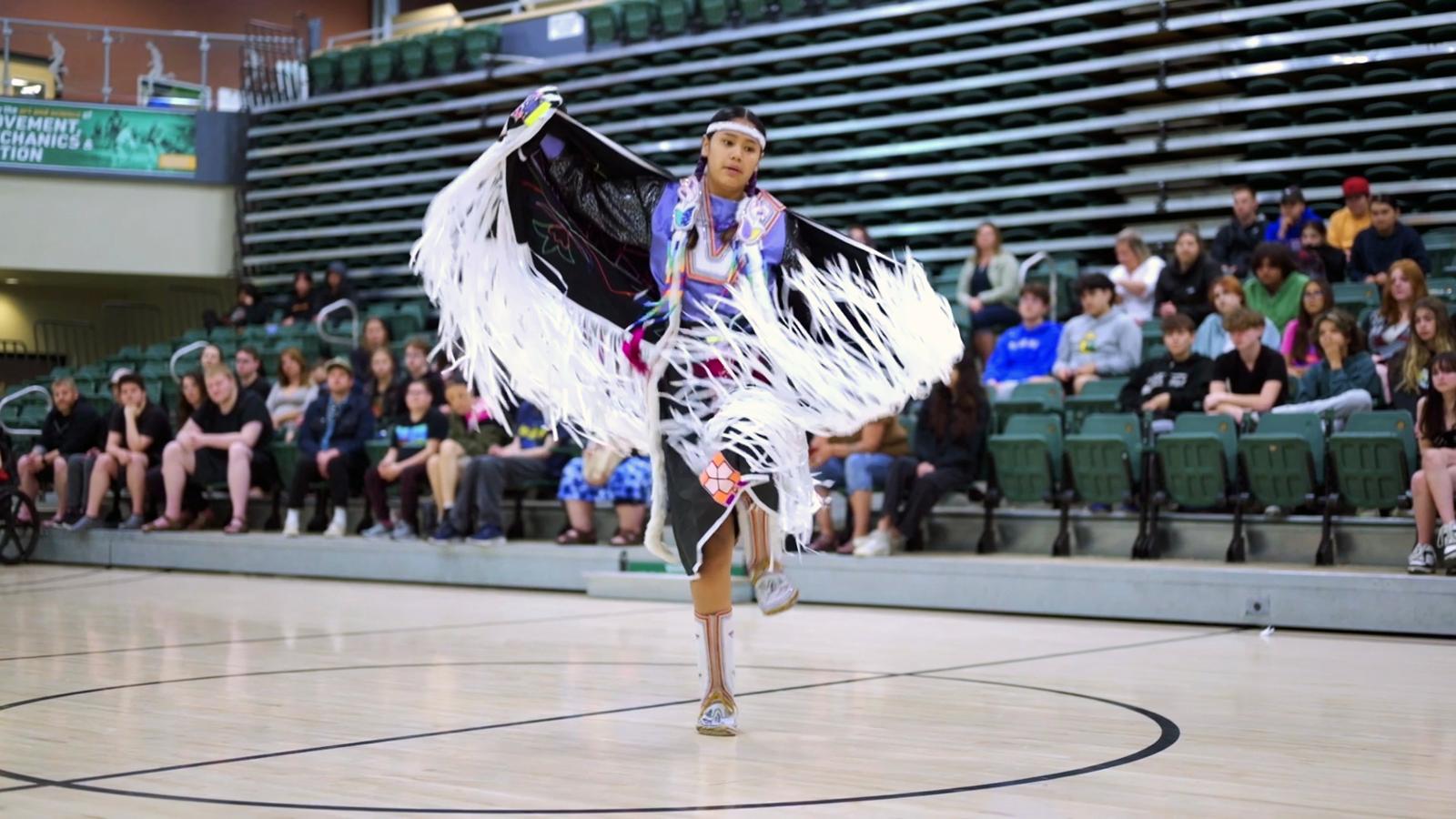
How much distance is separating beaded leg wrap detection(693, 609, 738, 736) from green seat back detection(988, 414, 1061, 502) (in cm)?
388

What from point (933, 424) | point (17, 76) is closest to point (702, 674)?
point (933, 424)

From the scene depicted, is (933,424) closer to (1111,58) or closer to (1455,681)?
(1455,681)

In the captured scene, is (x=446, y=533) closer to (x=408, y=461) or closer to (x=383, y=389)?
(x=408, y=461)

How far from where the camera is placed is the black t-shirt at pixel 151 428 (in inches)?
414

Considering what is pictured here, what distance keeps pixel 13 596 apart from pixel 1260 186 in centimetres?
853

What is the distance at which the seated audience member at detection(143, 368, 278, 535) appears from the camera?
33.1 feet

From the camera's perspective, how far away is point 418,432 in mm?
9312

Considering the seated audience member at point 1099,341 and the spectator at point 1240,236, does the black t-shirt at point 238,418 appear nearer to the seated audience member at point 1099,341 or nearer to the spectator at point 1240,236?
the seated audience member at point 1099,341

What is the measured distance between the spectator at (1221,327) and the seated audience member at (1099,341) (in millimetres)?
348

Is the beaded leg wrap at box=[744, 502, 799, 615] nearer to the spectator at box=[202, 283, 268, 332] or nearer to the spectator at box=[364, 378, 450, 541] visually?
the spectator at box=[364, 378, 450, 541]

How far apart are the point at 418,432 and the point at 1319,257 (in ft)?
17.6

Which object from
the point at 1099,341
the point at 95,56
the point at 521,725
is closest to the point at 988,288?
the point at 1099,341

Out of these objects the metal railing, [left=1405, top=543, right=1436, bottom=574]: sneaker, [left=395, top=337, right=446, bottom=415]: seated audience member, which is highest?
the metal railing

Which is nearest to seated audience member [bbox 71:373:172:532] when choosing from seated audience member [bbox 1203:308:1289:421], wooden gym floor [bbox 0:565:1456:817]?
wooden gym floor [bbox 0:565:1456:817]
